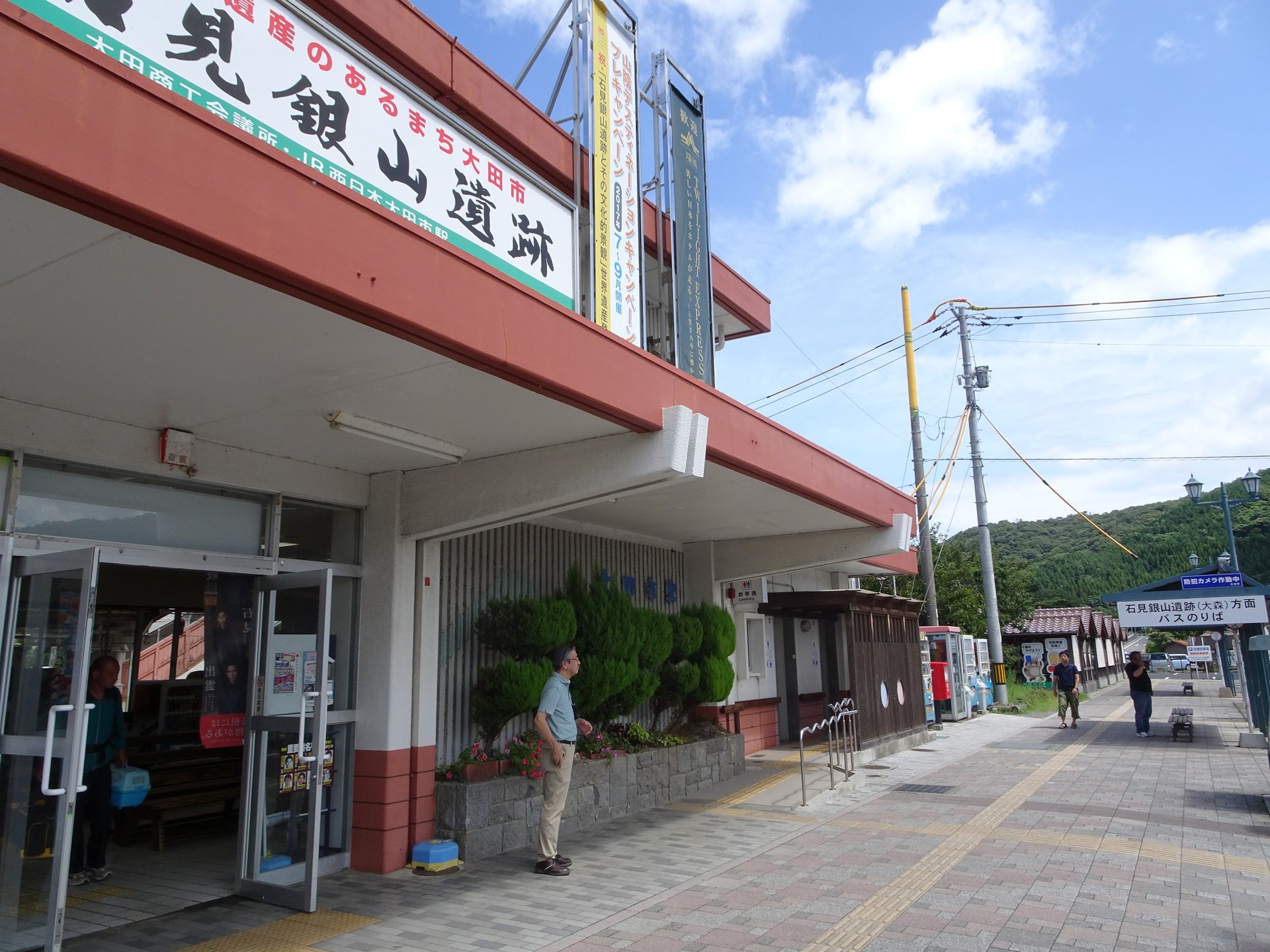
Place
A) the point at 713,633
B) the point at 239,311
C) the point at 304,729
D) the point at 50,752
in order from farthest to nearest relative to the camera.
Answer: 1. the point at 713,633
2. the point at 304,729
3. the point at 50,752
4. the point at 239,311

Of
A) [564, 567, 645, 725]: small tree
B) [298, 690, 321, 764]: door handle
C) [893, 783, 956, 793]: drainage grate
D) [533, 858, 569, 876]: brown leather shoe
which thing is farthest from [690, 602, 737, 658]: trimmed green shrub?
[298, 690, 321, 764]: door handle

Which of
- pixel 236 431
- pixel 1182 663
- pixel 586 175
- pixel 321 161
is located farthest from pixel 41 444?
pixel 1182 663

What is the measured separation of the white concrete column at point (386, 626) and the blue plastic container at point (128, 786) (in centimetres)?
154

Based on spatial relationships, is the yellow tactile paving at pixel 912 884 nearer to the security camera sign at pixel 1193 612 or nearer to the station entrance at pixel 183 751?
the station entrance at pixel 183 751

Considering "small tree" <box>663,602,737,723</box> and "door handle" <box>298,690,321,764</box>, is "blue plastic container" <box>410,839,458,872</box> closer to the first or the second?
"door handle" <box>298,690,321,764</box>

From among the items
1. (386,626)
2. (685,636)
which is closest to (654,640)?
(685,636)

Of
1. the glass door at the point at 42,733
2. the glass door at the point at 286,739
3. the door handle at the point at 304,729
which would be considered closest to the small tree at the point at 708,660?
the glass door at the point at 286,739

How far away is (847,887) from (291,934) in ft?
11.9

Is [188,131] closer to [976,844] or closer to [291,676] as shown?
[291,676]

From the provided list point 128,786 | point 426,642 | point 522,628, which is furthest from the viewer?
point 522,628

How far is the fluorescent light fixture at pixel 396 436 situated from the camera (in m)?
5.57

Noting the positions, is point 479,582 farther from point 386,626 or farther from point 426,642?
point 386,626

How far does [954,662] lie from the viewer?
18891mm

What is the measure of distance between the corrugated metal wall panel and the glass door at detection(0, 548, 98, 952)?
3.02 meters
